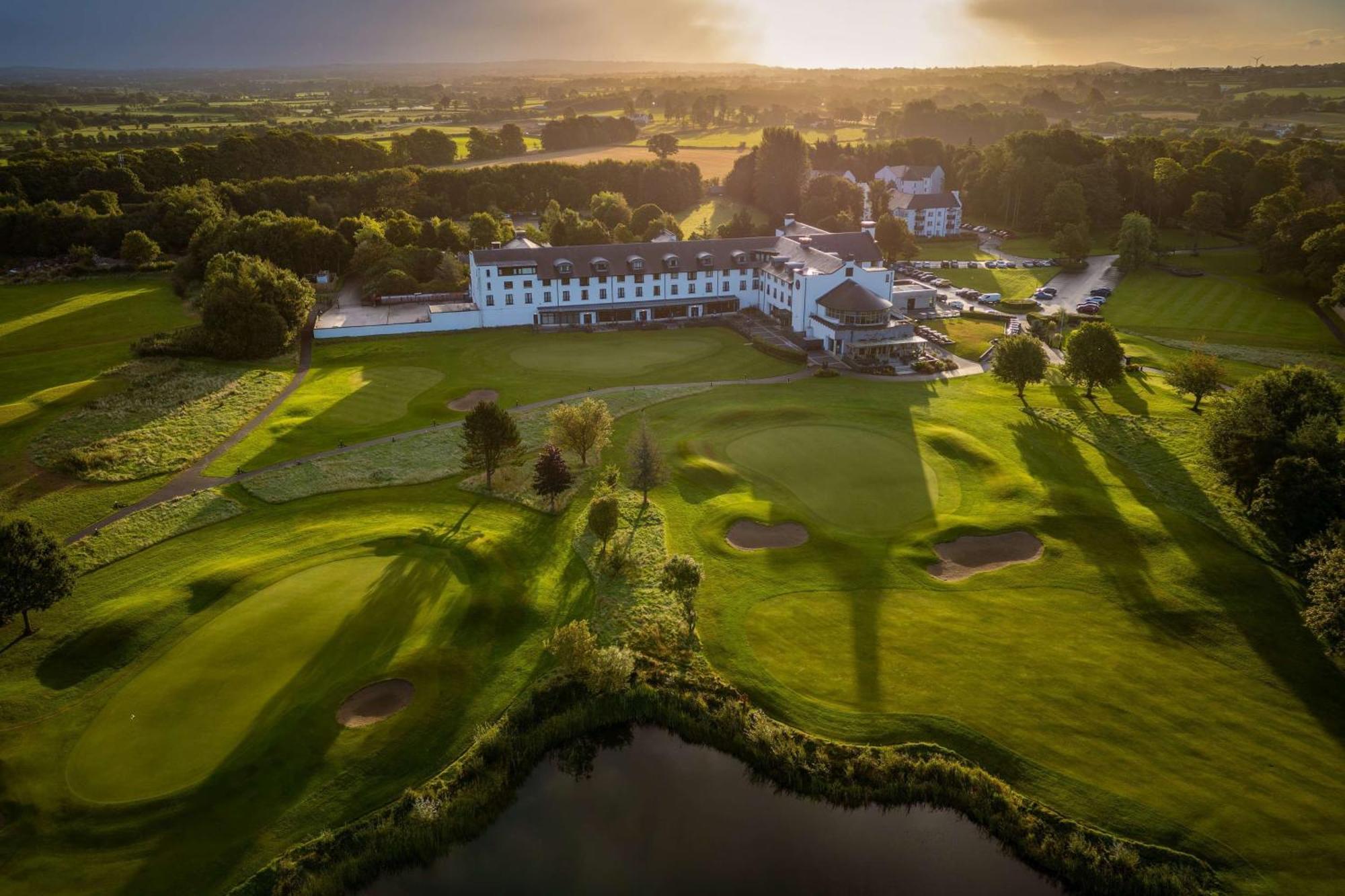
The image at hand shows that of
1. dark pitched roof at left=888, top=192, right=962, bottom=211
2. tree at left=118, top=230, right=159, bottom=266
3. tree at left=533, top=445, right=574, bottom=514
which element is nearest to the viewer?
tree at left=533, top=445, right=574, bottom=514

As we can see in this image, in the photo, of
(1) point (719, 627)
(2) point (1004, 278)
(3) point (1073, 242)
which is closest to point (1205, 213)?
(3) point (1073, 242)

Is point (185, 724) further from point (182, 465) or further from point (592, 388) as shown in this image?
point (592, 388)

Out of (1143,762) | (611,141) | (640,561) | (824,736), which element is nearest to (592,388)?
(640,561)

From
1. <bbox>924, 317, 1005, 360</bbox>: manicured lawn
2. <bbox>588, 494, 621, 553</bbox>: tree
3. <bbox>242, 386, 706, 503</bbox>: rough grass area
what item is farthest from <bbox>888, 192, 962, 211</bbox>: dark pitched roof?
<bbox>588, 494, 621, 553</bbox>: tree

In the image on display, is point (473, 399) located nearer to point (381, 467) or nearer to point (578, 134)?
point (381, 467)

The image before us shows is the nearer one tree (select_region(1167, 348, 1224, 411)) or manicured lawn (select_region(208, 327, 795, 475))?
manicured lawn (select_region(208, 327, 795, 475))

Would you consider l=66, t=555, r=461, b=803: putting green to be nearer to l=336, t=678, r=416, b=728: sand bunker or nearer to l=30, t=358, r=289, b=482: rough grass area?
l=336, t=678, r=416, b=728: sand bunker
